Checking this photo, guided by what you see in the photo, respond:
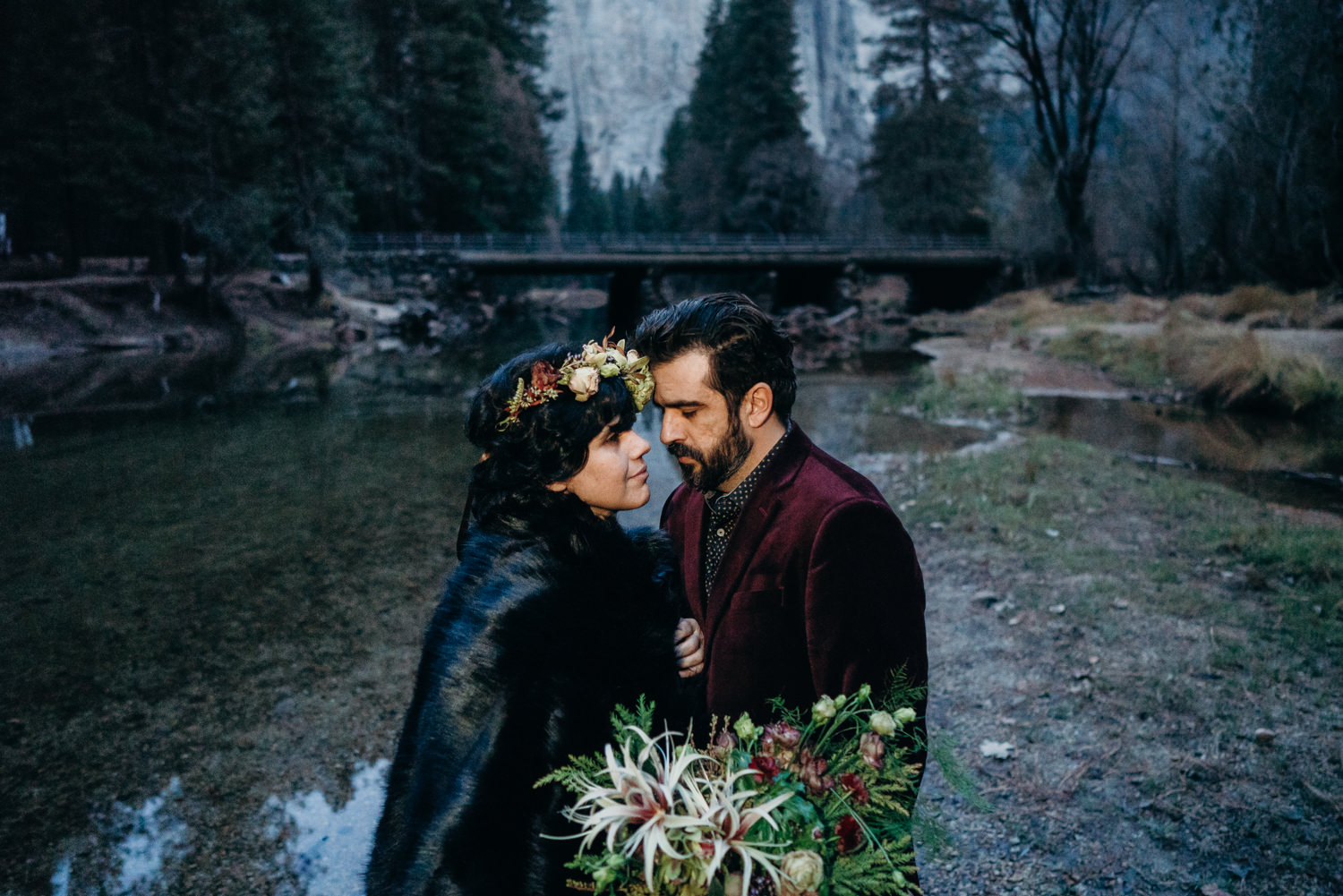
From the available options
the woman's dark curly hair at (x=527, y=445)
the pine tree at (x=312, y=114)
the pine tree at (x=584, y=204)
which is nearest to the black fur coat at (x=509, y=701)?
the woman's dark curly hair at (x=527, y=445)

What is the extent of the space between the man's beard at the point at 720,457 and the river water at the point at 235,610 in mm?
2813

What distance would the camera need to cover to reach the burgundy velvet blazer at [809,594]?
74.9 inches

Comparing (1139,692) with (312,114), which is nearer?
(1139,692)

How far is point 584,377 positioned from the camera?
203 centimetres

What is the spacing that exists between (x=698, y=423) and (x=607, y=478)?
293 millimetres

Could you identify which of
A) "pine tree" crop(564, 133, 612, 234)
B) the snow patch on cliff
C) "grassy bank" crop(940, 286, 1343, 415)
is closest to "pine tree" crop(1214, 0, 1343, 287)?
"grassy bank" crop(940, 286, 1343, 415)

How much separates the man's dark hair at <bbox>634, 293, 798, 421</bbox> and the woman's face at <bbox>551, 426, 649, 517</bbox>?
0.91 ft

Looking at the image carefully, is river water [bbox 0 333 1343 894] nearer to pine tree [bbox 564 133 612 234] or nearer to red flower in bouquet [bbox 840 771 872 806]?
red flower in bouquet [bbox 840 771 872 806]

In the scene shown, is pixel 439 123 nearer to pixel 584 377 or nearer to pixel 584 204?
pixel 584 204

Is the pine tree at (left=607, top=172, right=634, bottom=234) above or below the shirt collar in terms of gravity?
above

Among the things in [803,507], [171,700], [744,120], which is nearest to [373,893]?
[803,507]

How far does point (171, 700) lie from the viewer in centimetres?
517

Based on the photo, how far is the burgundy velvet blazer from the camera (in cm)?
190


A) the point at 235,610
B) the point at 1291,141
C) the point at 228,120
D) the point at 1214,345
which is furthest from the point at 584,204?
the point at 235,610
